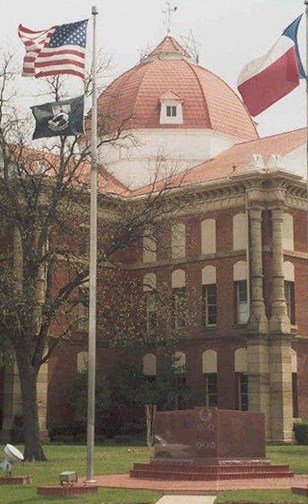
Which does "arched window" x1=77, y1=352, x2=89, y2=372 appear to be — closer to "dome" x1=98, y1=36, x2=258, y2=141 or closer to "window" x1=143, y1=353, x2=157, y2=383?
"window" x1=143, y1=353, x2=157, y2=383

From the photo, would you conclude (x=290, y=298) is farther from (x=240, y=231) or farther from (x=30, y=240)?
(x=30, y=240)

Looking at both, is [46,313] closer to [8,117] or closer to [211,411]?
[8,117]

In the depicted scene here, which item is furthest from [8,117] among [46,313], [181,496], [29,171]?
[181,496]

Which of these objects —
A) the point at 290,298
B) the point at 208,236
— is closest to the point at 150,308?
the point at 208,236

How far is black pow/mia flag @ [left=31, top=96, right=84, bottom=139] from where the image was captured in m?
22.3

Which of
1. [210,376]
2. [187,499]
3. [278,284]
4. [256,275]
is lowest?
[187,499]

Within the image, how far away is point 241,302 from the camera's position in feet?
141

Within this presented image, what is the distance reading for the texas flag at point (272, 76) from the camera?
19.2 meters

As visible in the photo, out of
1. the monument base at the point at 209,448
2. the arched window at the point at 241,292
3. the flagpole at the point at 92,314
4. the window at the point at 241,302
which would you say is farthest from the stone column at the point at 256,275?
the flagpole at the point at 92,314

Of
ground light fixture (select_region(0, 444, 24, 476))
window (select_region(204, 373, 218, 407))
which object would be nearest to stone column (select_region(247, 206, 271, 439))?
window (select_region(204, 373, 218, 407))

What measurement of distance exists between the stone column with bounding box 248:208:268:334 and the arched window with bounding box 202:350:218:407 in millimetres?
3232

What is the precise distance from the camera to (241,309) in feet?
141

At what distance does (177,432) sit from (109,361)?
2371 centimetres

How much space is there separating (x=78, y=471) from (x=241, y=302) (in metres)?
19.7
